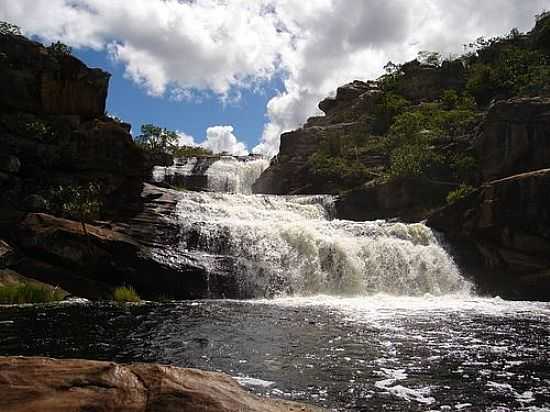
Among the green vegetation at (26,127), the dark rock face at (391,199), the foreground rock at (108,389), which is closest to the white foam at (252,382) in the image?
the foreground rock at (108,389)

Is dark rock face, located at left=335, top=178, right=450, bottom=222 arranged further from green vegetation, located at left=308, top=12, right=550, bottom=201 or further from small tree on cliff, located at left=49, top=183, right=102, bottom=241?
small tree on cliff, located at left=49, top=183, right=102, bottom=241

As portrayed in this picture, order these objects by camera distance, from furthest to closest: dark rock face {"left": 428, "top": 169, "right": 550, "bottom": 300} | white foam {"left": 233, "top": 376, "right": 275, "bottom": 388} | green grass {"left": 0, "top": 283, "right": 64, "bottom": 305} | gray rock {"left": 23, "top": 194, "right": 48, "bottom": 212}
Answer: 1. dark rock face {"left": 428, "top": 169, "right": 550, "bottom": 300}
2. gray rock {"left": 23, "top": 194, "right": 48, "bottom": 212}
3. green grass {"left": 0, "top": 283, "right": 64, "bottom": 305}
4. white foam {"left": 233, "top": 376, "right": 275, "bottom": 388}

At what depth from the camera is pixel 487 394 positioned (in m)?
11.8

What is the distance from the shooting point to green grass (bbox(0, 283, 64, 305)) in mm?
25109

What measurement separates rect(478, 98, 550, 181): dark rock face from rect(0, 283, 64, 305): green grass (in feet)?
114

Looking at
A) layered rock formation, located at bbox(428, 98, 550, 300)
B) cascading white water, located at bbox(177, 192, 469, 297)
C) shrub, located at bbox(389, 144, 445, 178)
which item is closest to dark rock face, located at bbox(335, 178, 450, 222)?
shrub, located at bbox(389, 144, 445, 178)

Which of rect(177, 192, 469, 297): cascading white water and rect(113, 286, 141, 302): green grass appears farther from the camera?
rect(177, 192, 469, 297): cascading white water

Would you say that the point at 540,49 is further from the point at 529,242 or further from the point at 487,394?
the point at 487,394

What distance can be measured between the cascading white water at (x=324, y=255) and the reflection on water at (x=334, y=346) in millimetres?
5596

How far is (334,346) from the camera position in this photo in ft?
54.6

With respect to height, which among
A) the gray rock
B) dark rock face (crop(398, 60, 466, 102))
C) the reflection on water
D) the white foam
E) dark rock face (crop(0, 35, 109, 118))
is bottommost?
the white foam

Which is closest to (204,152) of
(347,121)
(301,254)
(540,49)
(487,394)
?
(347,121)

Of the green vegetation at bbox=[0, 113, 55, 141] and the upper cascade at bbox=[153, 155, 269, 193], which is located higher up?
the upper cascade at bbox=[153, 155, 269, 193]

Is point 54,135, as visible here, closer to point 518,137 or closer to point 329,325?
A: point 329,325
